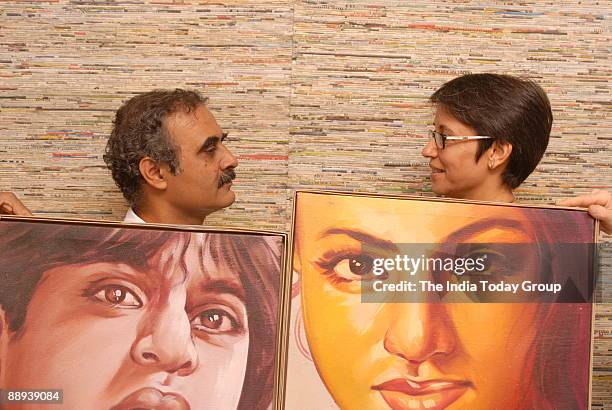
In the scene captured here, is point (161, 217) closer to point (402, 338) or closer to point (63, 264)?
point (63, 264)

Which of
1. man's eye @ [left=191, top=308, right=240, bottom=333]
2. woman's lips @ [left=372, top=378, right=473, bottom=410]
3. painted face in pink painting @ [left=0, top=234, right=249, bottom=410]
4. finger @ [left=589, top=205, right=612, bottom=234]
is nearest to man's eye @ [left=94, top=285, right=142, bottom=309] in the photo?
painted face in pink painting @ [left=0, top=234, right=249, bottom=410]

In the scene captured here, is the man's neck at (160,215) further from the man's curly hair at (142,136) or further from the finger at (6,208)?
the finger at (6,208)

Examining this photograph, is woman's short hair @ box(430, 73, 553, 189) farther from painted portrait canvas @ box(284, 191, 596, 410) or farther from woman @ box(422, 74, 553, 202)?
painted portrait canvas @ box(284, 191, 596, 410)

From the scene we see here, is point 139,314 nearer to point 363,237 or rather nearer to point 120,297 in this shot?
point 120,297

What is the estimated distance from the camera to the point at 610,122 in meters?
2.28

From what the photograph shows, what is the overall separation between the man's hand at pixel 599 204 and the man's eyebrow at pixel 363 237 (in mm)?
424

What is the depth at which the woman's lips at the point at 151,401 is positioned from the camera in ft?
4.12

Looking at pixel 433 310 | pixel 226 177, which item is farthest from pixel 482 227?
pixel 226 177

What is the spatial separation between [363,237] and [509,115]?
0.73m

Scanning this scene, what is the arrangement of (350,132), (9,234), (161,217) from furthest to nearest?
(350,132)
(161,217)
(9,234)

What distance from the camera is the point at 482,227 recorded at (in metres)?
1.37

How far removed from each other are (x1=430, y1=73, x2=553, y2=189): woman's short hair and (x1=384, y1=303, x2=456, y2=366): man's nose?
673 millimetres

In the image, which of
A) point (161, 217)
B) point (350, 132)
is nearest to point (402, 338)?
point (161, 217)

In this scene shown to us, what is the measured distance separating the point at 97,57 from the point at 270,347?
4.52 ft
